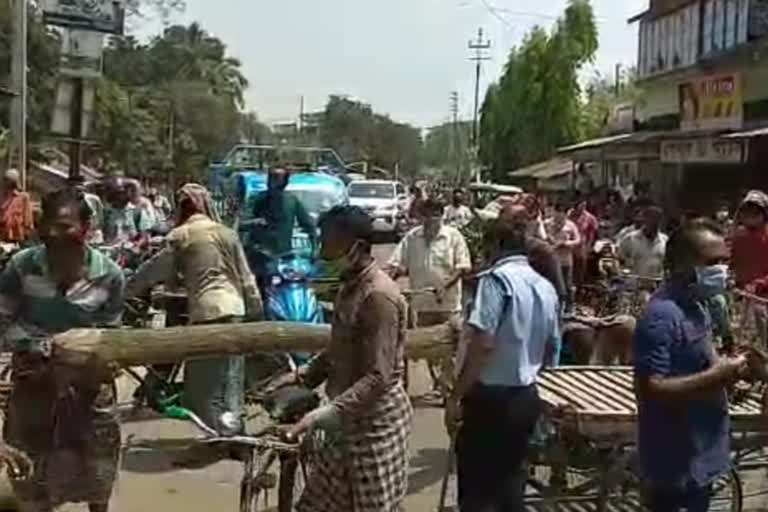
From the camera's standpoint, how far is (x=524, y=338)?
5.81m

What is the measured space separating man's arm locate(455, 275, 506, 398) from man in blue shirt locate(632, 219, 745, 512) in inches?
31.7

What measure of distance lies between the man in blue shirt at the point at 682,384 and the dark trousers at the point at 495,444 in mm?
783

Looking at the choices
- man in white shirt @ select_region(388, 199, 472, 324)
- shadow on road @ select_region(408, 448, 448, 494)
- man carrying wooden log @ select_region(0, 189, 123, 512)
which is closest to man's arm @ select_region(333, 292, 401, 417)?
man carrying wooden log @ select_region(0, 189, 123, 512)

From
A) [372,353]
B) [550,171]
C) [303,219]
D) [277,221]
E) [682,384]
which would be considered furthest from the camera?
[550,171]

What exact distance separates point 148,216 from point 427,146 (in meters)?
123

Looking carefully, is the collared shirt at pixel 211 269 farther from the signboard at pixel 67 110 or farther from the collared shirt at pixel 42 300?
the signboard at pixel 67 110

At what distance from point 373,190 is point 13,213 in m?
28.2

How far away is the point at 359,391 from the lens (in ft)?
16.8

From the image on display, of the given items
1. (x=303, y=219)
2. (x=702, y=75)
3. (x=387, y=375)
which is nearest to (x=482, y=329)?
(x=387, y=375)

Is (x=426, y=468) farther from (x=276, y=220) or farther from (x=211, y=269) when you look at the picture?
(x=276, y=220)

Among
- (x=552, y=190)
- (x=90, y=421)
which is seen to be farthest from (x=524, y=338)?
(x=552, y=190)

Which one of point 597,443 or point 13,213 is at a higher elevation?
point 13,213

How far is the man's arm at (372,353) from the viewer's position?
514 cm

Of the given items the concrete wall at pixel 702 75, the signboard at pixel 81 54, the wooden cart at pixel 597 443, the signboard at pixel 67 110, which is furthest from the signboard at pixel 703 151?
the wooden cart at pixel 597 443
